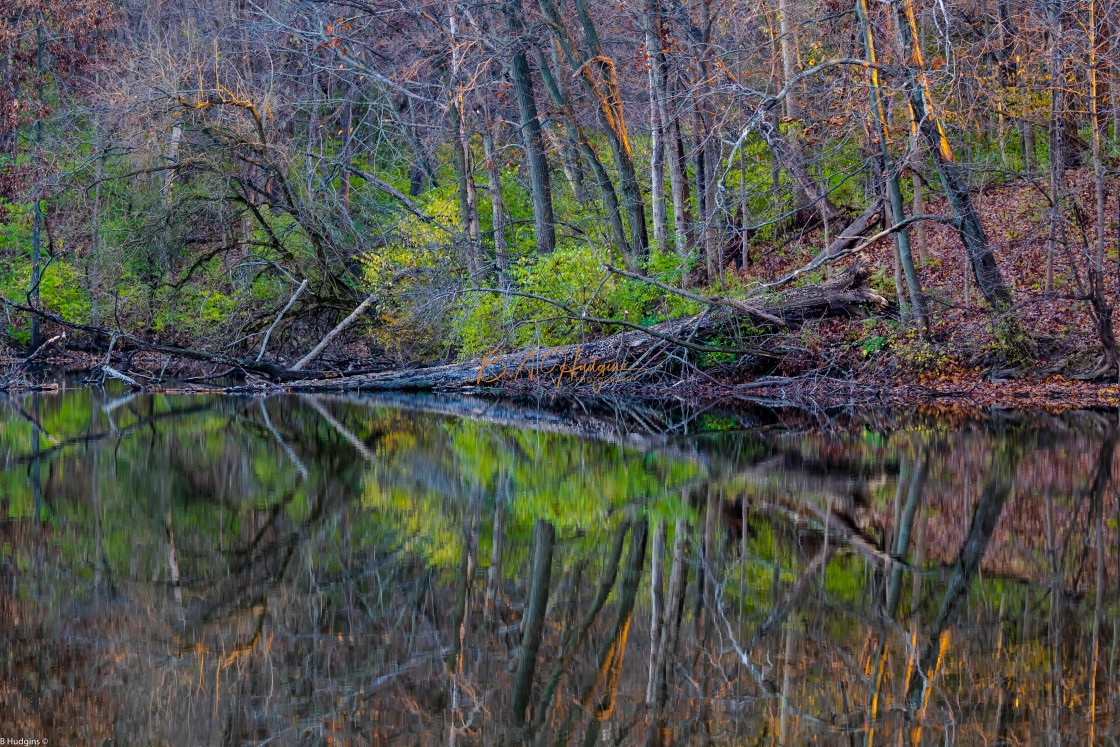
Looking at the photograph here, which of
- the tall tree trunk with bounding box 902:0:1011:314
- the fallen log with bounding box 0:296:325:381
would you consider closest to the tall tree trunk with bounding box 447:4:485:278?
the fallen log with bounding box 0:296:325:381

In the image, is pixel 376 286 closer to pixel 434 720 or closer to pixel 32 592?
pixel 32 592

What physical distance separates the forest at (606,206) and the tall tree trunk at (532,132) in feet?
0.24

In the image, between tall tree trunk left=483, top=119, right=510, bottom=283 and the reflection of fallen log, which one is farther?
tall tree trunk left=483, top=119, right=510, bottom=283

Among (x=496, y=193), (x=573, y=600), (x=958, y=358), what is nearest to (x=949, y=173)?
(x=958, y=358)

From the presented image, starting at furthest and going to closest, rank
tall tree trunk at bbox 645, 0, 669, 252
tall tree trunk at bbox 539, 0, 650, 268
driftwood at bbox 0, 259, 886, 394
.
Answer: tall tree trunk at bbox 539, 0, 650, 268
tall tree trunk at bbox 645, 0, 669, 252
driftwood at bbox 0, 259, 886, 394

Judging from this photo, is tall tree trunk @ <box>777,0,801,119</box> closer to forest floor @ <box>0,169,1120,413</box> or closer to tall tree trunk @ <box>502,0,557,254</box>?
forest floor @ <box>0,169,1120,413</box>

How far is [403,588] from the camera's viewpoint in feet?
19.7

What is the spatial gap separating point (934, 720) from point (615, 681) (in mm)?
1223

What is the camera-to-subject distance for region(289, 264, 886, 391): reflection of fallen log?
18281mm

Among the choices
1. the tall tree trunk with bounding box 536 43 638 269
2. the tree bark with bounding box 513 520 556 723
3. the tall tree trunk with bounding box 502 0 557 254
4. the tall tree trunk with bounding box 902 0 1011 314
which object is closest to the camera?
A: the tree bark with bounding box 513 520 556 723

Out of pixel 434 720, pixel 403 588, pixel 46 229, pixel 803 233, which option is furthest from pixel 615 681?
pixel 46 229

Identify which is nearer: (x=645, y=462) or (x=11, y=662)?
(x=11, y=662)

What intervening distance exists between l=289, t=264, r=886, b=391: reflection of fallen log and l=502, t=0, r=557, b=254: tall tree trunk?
153 inches

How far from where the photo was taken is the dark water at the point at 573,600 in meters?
4.18
